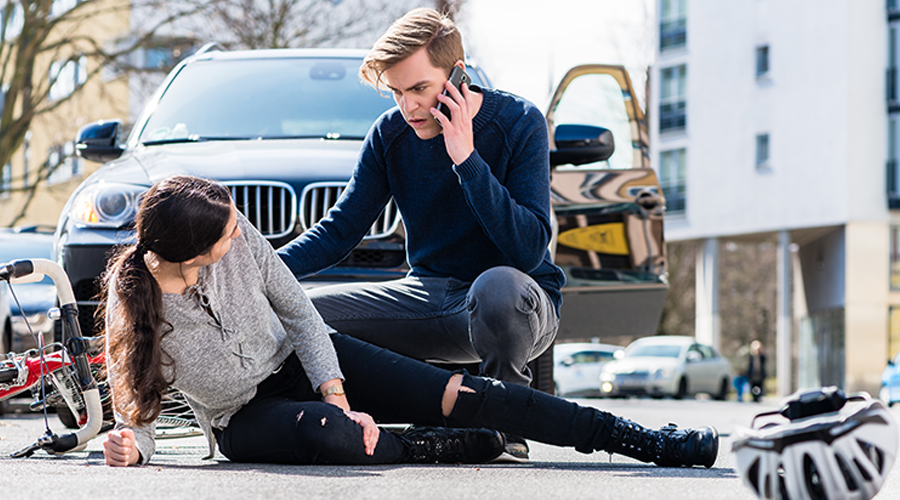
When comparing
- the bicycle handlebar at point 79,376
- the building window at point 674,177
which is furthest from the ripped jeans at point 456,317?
the building window at point 674,177

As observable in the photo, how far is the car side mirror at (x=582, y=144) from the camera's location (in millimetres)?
6008

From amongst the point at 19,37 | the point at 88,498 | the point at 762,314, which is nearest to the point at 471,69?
the point at 88,498


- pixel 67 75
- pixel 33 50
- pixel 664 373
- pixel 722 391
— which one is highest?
pixel 67 75

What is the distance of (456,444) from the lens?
13.8 feet

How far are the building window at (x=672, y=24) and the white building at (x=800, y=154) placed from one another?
4 centimetres

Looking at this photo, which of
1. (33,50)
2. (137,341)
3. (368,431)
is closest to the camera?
(137,341)

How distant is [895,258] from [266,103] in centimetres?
3029

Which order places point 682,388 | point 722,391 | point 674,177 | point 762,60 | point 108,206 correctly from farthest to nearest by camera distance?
point 674,177 → point 762,60 → point 722,391 → point 682,388 → point 108,206

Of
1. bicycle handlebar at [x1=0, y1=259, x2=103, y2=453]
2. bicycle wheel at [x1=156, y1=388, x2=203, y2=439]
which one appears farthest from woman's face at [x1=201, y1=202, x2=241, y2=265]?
bicycle wheel at [x1=156, y1=388, x2=203, y2=439]

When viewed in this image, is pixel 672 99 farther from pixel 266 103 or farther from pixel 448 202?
pixel 448 202

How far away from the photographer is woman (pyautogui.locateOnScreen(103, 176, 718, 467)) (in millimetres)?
3764

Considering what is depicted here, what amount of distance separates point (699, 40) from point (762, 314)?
1673 centimetres

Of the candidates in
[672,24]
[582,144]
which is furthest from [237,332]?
[672,24]

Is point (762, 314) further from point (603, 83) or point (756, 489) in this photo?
point (756, 489)
